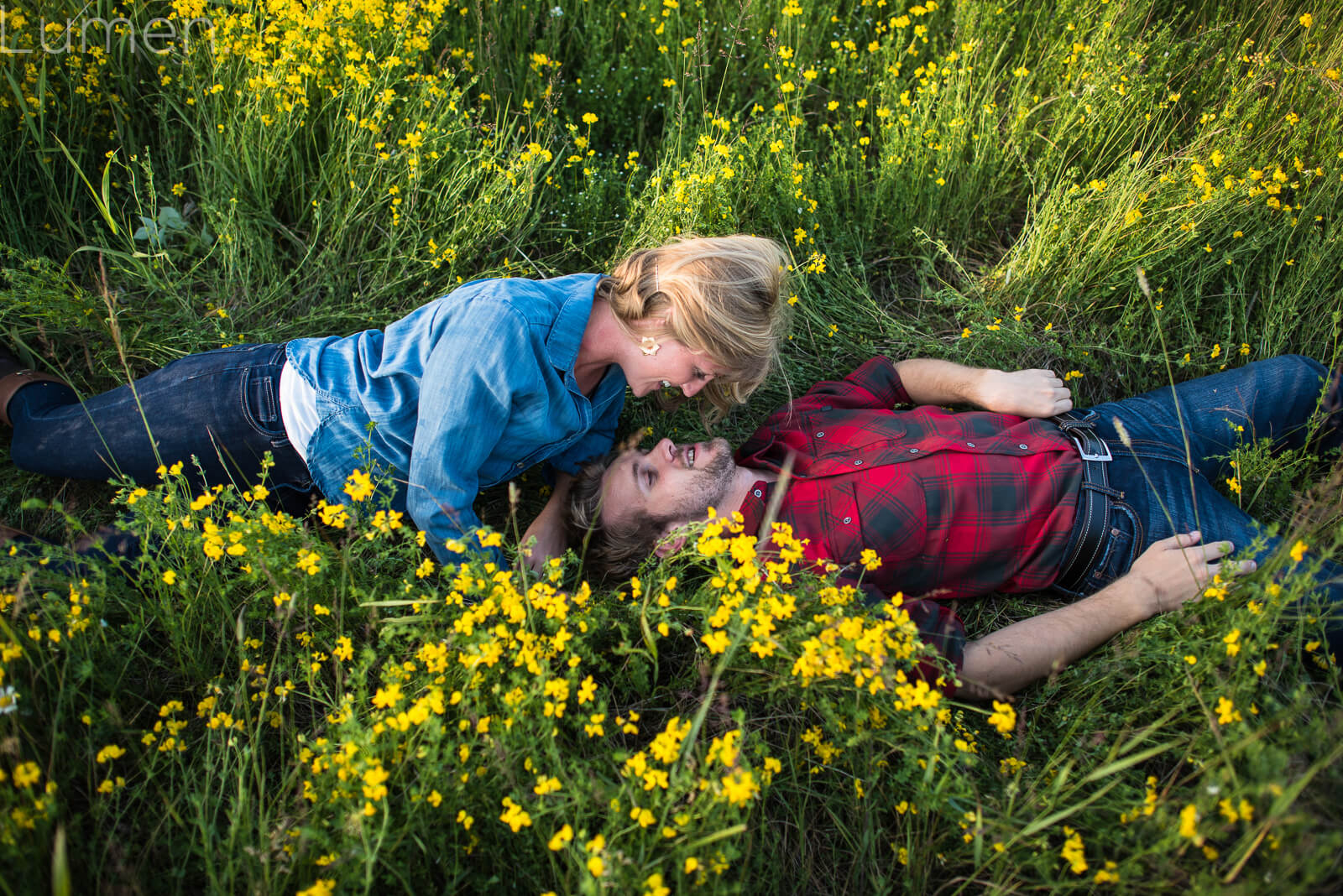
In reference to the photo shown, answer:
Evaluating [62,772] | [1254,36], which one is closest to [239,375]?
[62,772]

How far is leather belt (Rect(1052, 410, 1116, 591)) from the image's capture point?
281cm

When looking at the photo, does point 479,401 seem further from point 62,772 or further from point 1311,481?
point 1311,481

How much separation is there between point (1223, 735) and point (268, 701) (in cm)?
259

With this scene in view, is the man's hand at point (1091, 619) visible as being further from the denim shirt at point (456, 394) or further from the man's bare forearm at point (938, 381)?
the denim shirt at point (456, 394)

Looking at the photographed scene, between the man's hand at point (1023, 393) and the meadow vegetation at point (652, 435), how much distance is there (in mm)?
325

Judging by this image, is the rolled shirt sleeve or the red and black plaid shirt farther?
the red and black plaid shirt

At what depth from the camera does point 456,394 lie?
237cm

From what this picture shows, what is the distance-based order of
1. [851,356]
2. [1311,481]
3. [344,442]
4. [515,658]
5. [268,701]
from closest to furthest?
[515,658] → [268,701] → [344,442] → [1311,481] → [851,356]

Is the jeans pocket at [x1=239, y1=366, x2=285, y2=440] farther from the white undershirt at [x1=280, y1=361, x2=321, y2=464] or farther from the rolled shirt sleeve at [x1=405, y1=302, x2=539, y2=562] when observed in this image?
the rolled shirt sleeve at [x1=405, y1=302, x2=539, y2=562]

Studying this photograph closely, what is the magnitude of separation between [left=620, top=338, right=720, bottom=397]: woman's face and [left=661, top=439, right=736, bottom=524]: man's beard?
11.8 inches

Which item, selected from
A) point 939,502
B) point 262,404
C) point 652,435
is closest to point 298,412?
point 262,404

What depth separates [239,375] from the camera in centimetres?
279

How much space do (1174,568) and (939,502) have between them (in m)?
0.78

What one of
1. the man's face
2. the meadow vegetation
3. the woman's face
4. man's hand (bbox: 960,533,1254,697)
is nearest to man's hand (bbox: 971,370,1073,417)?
the meadow vegetation
